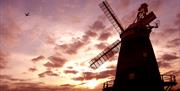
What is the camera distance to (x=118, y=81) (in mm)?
20719

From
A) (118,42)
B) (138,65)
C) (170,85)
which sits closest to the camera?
(138,65)

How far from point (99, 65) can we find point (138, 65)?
686cm

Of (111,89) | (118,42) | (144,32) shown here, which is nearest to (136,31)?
(144,32)

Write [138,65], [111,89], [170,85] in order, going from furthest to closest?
[111,89], [170,85], [138,65]

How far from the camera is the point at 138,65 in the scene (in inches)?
782

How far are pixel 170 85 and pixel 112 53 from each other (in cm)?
690

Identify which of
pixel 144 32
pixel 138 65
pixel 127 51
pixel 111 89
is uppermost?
pixel 144 32

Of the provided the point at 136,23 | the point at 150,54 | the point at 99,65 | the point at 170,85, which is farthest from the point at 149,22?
the point at 99,65

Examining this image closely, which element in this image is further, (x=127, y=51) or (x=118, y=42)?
(x=118, y=42)

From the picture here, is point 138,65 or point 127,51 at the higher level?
point 127,51

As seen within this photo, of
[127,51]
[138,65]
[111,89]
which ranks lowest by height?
[111,89]

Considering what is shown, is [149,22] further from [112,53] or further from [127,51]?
[112,53]

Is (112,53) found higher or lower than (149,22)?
lower

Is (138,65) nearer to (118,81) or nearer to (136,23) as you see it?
(118,81)
